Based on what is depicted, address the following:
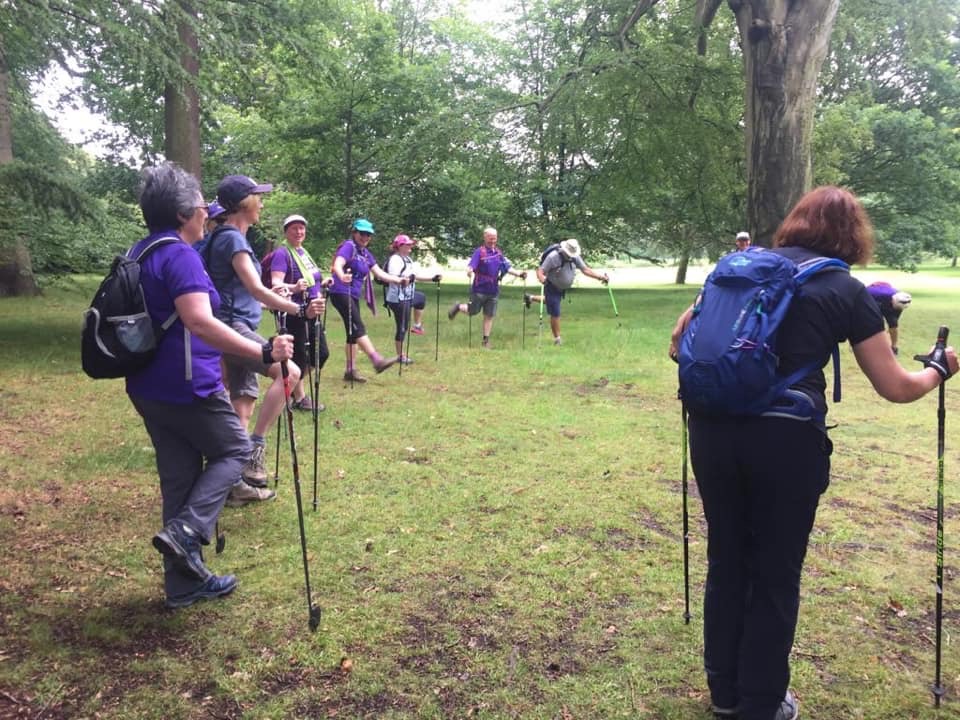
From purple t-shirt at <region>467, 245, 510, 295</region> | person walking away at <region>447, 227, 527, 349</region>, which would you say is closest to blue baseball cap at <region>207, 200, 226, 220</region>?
person walking away at <region>447, 227, 527, 349</region>

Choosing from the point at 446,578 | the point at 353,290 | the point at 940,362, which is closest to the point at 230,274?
the point at 446,578

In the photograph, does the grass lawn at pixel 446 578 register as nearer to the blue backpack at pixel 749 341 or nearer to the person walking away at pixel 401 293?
the blue backpack at pixel 749 341

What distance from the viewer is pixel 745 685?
249cm

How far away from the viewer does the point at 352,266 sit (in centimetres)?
856

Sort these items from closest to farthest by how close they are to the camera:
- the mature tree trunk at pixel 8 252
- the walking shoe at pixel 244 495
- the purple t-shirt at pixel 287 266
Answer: the walking shoe at pixel 244 495 < the purple t-shirt at pixel 287 266 < the mature tree trunk at pixel 8 252

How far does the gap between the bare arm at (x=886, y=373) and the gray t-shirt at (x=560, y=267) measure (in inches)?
360

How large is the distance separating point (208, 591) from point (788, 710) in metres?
2.59

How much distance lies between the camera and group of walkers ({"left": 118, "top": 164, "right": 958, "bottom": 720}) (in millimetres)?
2289

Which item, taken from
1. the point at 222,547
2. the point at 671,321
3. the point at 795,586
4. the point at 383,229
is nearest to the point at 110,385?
the point at 222,547

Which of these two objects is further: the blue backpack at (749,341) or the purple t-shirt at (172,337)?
the purple t-shirt at (172,337)

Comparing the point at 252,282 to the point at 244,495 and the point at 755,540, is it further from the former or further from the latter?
the point at 755,540

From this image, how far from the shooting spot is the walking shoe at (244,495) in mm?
4643

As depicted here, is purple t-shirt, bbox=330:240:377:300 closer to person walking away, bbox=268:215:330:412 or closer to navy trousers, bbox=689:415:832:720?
person walking away, bbox=268:215:330:412

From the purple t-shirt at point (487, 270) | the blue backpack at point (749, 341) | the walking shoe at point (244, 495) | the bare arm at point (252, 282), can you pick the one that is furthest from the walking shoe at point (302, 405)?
the blue backpack at point (749, 341)
